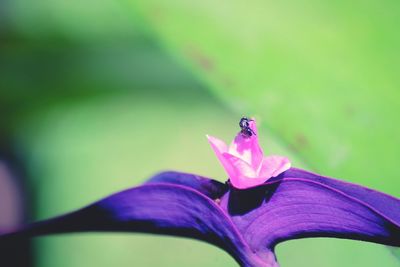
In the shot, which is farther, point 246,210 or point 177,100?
point 177,100

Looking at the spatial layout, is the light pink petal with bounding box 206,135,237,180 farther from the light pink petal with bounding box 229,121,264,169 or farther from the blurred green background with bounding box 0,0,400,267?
the blurred green background with bounding box 0,0,400,267

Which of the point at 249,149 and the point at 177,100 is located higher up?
the point at 177,100

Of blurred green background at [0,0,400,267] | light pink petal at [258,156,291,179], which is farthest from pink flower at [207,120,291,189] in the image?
blurred green background at [0,0,400,267]

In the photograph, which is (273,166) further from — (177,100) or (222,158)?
(177,100)

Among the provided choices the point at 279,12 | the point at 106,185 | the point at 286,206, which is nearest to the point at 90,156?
the point at 106,185

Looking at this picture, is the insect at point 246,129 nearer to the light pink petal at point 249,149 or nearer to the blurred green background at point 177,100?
the light pink petal at point 249,149

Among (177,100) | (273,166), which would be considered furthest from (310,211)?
(177,100)

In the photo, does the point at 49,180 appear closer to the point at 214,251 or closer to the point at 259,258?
the point at 214,251

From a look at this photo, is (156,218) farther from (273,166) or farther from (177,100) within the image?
(177,100)
